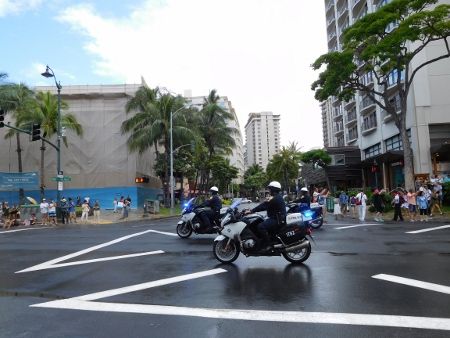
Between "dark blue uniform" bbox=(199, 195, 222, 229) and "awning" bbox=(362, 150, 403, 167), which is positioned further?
"awning" bbox=(362, 150, 403, 167)

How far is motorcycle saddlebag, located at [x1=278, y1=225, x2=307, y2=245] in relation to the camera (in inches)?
366

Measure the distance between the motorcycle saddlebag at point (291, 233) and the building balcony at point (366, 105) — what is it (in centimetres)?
4080

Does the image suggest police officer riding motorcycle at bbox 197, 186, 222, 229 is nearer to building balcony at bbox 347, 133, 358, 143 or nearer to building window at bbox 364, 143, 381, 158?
building window at bbox 364, 143, 381, 158

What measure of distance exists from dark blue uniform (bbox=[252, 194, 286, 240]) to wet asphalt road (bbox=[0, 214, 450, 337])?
2.63 ft

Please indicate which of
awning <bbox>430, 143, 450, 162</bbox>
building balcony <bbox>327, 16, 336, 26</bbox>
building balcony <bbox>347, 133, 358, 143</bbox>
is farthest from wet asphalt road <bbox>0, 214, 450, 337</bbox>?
building balcony <bbox>327, 16, 336, 26</bbox>

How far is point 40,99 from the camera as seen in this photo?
3791cm

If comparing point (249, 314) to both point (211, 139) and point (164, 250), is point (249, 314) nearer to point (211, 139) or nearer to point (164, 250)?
point (164, 250)

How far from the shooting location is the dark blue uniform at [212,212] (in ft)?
47.1

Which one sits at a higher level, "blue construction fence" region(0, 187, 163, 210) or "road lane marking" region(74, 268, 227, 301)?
"blue construction fence" region(0, 187, 163, 210)

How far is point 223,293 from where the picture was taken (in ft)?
22.7

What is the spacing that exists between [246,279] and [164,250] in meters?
4.64

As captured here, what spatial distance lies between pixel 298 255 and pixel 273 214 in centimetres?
110

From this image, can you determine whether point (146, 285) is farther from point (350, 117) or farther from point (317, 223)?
point (350, 117)

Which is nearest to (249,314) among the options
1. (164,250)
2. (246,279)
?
(246,279)
